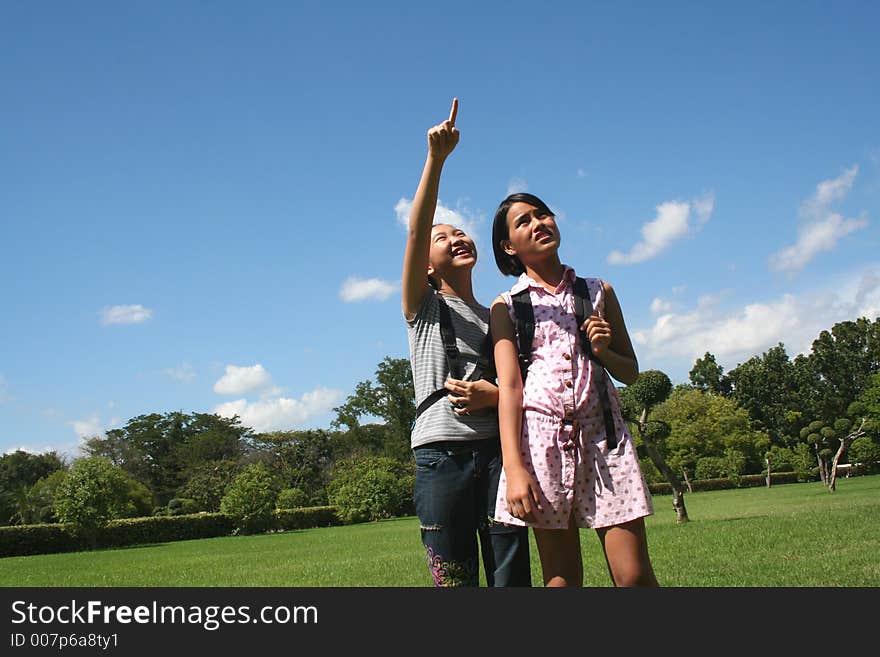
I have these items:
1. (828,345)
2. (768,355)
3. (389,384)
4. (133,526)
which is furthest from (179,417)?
(828,345)

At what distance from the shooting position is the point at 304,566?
39.1ft

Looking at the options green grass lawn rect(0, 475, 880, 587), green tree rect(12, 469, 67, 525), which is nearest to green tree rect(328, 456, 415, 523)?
green tree rect(12, 469, 67, 525)

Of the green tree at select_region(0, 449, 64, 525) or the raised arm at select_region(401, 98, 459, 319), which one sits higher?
the green tree at select_region(0, 449, 64, 525)

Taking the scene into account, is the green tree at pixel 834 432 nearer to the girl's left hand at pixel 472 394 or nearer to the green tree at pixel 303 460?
the green tree at pixel 303 460

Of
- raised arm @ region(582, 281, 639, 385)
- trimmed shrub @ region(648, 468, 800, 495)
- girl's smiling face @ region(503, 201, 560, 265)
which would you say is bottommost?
trimmed shrub @ region(648, 468, 800, 495)

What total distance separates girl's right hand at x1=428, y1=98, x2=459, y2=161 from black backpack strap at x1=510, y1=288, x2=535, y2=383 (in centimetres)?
53

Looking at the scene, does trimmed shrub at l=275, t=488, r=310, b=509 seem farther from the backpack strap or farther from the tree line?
the backpack strap

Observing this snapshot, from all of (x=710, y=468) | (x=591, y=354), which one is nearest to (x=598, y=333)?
(x=591, y=354)

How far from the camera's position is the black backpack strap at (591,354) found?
6.94 feet

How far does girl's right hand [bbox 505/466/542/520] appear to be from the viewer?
200 cm

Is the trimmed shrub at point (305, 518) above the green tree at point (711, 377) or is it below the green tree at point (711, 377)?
below

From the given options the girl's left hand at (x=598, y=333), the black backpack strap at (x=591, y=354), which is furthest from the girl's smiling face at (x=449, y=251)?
the girl's left hand at (x=598, y=333)

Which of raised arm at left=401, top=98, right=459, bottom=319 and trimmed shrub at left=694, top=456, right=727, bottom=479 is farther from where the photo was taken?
trimmed shrub at left=694, top=456, right=727, bottom=479
